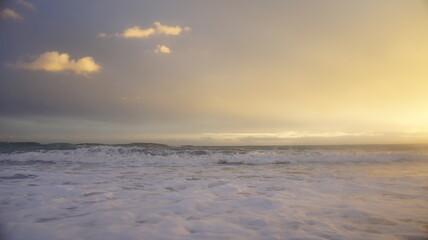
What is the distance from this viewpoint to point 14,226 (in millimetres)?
3447

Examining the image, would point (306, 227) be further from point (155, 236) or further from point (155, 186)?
point (155, 186)

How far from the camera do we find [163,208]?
14.3 ft

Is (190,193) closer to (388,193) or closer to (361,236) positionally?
(361,236)

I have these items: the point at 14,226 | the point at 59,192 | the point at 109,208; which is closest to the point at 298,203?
the point at 109,208

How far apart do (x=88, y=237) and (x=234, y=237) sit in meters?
1.85

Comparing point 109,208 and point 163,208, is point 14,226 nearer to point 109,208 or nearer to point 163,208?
point 109,208

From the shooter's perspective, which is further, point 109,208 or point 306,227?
point 109,208

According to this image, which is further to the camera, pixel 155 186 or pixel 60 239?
pixel 155 186

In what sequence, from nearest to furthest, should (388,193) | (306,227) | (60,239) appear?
(60,239), (306,227), (388,193)

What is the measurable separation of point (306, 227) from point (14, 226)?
4.12 metres

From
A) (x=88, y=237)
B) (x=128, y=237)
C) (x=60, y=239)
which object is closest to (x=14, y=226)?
(x=60, y=239)

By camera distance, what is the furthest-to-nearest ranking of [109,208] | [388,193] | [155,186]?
[155,186] → [388,193] → [109,208]

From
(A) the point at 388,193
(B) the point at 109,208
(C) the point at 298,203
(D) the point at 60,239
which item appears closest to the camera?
(D) the point at 60,239

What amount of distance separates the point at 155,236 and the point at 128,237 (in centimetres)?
34
